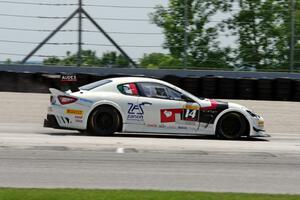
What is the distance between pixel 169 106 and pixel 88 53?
7.37 metres

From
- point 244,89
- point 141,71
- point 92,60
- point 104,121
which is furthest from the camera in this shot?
point 141,71

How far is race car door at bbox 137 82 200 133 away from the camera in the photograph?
46.3 ft

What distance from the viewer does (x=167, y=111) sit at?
46.4 ft

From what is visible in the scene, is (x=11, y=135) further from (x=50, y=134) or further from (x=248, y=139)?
(x=248, y=139)

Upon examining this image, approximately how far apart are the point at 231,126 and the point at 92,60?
7.67m

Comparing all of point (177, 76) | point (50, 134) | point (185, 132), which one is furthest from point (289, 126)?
point (50, 134)

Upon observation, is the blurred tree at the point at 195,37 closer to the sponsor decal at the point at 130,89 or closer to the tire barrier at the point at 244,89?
the tire barrier at the point at 244,89

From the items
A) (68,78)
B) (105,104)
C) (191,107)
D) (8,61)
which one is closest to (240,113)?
(191,107)

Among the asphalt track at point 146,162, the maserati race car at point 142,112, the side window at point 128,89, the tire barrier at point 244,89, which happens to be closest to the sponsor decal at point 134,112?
the maserati race car at point 142,112

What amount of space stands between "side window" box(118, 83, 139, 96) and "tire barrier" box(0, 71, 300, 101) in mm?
5530

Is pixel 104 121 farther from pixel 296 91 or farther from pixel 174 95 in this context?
pixel 296 91

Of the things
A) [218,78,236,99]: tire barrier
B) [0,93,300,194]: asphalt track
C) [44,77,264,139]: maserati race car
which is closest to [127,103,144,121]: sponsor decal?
[44,77,264,139]: maserati race car

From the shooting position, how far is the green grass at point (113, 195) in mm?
7082

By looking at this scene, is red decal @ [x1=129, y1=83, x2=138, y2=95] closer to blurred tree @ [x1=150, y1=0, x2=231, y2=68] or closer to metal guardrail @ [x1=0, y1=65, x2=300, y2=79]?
metal guardrail @ [x1=0, y1=65, x2=300, y2=79]
